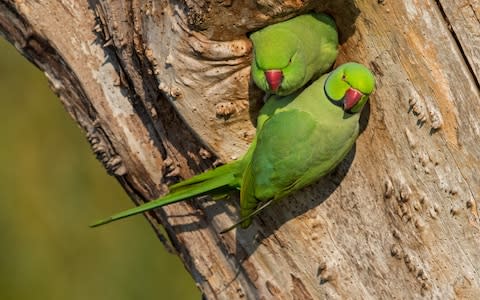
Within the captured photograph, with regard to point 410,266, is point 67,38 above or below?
above

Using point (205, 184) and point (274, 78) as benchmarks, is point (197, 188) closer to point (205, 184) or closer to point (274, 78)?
point (205, 184)

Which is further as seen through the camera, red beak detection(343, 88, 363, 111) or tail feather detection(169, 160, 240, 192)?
tail feather detection(169, 160, 240, 192)

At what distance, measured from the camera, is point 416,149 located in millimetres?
1745

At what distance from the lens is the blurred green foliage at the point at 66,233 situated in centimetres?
384

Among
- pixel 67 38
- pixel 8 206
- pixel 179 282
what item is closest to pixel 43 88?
pixel 8 206

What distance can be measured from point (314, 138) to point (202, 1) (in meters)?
0.36

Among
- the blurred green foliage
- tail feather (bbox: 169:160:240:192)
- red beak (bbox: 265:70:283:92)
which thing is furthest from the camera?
the blurred green foliage

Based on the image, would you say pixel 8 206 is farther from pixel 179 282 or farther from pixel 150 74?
pixel 150 74

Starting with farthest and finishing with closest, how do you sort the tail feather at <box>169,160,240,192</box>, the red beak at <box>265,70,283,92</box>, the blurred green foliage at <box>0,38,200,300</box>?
1. the blurred green foliage at <box>0,38,200,300</box>
2. the tail feather at <box>169,160,240,192</box>
3. the red beak at <box>265,70,283,92</box>

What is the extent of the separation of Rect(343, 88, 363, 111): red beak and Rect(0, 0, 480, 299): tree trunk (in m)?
0.13

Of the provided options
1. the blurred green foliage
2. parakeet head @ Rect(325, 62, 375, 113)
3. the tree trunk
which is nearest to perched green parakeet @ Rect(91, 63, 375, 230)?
parakeet head @ Rect(325, 62, 375, 113)

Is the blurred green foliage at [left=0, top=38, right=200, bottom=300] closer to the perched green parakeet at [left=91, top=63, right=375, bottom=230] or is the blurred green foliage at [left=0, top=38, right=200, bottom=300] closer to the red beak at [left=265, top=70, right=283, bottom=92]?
the perched green parakeet at [left=91, top=63, right=375, bottom=230]

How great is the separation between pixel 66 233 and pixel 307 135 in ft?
8.15

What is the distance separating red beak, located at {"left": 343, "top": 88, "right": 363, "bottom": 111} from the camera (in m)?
1.63
